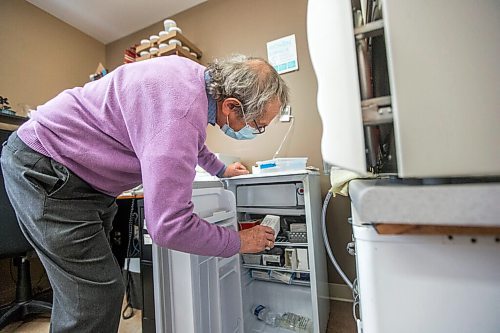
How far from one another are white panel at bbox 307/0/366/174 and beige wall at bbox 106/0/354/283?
117 centimetres

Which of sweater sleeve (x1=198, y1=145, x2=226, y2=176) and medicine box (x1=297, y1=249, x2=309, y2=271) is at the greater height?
sweater sleeve (x1=198, y1=145, x2=226, y2=176)

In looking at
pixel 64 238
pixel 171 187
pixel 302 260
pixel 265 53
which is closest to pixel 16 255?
pixel 64 238

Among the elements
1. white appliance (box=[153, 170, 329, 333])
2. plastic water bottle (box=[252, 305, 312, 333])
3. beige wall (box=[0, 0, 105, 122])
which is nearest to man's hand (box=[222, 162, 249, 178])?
white appliance (box=[153, 170, 329, 333])

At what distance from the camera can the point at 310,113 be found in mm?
1534

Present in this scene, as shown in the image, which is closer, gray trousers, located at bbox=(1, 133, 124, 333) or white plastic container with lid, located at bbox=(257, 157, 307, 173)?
gray trousers, located at bbox=(1, 133, 124, 333)

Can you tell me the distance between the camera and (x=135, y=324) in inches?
46.1

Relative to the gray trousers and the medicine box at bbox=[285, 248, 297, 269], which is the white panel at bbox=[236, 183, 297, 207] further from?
the gray trousers

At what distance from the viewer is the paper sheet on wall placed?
158 cm

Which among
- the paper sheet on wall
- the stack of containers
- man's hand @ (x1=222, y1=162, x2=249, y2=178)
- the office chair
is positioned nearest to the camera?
the office chair

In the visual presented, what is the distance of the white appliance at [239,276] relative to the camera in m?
0.70

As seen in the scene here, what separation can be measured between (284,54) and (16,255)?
175cm

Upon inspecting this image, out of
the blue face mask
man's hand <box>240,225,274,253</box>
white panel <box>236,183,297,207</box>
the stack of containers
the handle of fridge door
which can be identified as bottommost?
man's hand <box>240,225,274,253</box>

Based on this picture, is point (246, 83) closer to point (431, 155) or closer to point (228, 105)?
point (228, 105)

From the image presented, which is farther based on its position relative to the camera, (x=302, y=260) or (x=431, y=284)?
(x=302, y=260)
